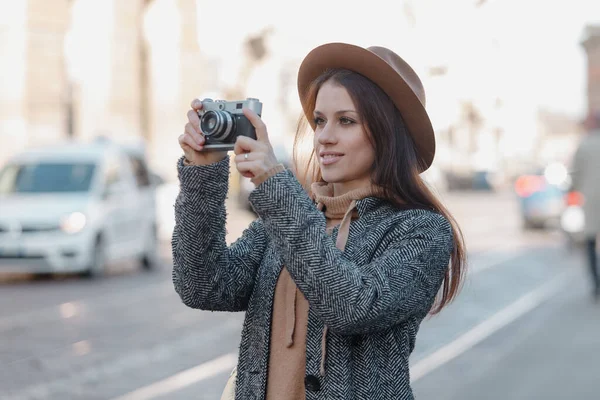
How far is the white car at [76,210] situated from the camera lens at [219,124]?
12.0 meters

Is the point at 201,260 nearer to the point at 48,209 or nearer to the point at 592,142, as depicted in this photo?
the point at 592,142

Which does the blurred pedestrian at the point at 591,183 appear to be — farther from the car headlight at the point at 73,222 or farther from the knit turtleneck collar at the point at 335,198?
the knit turtleneck collar at the point at 335,198

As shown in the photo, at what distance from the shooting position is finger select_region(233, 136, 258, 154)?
2.47 m

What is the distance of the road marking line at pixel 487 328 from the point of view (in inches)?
327

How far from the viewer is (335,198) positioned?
276 cm

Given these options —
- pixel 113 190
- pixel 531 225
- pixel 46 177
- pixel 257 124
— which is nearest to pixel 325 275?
pixel 257 124

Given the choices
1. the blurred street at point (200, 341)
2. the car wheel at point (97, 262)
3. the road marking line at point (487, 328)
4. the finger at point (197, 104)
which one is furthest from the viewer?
the car wheel at point (97, 262)

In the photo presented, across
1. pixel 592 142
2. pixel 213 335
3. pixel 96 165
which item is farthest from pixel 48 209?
pixel 592 142

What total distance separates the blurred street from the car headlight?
0.66m

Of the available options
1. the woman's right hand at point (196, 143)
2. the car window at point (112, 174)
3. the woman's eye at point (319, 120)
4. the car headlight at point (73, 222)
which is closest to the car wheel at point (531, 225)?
the car window at point (112, 174)

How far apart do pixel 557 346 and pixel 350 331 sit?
22.9 feet

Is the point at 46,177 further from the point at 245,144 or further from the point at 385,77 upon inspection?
the point at 245,144

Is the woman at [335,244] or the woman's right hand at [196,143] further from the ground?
the woman's right hand at [196,143]

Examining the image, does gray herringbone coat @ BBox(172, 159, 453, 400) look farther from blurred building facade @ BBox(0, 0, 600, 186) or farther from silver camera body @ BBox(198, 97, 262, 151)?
blurred building facade @ BBox(0, 0, 600, 186)
